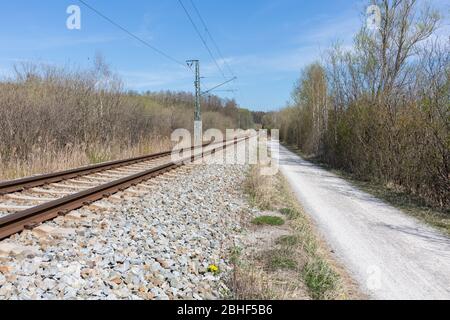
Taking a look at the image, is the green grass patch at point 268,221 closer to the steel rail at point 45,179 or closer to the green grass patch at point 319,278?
the green grass patch at point 319,278

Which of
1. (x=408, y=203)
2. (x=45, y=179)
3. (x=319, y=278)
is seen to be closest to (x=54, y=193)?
(x=45, y=179)

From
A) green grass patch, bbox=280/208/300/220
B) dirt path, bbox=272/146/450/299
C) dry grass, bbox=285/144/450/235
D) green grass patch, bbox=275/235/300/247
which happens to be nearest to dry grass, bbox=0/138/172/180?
green grass patch, bbox=280/208/300/220

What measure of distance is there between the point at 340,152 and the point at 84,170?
45.3 feet

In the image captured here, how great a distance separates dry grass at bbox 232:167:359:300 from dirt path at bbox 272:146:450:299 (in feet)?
1.17

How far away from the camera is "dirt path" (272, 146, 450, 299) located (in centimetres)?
439

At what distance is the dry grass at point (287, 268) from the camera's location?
387cm

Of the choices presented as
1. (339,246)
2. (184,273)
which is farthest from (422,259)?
(184,273)

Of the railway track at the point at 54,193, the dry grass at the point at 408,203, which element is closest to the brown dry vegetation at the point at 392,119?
the dry grass at the point at 408,203

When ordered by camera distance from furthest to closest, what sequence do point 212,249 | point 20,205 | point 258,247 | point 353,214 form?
point 353,214 < point 20,205 < point 258,247 < point 212,249

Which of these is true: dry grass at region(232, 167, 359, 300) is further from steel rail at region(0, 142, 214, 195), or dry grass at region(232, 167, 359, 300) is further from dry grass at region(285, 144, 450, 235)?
steel rail at region(0, 142, 214, 195)

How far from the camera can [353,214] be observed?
8.32 m

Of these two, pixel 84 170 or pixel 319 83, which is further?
pixel 319 83

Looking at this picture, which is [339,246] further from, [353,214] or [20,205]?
[20,205]

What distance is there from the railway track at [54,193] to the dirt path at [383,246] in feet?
15.4
